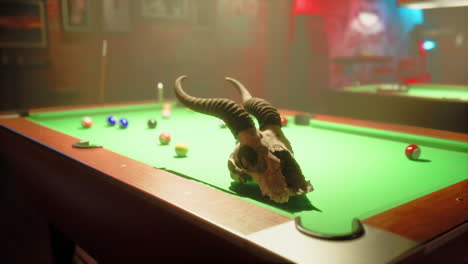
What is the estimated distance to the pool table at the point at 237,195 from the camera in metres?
0.86

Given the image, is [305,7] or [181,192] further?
[305,7]

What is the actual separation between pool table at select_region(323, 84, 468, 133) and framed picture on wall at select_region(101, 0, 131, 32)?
9.75 ft

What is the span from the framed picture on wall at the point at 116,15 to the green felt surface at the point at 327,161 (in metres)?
3.17

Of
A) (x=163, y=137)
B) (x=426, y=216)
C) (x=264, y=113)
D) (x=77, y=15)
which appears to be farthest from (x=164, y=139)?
(x=77, y=15)

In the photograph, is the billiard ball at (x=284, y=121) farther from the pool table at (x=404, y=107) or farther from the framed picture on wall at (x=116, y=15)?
the framed picture on wall at (x=116, y=15)

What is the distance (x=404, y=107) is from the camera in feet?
12.6

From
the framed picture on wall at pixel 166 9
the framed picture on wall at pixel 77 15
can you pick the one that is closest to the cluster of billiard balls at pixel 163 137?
the framed picture on wall at pixel 77 15

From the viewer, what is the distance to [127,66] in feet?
19.4

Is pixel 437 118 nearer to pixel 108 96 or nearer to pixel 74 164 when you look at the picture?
pixel 74 164

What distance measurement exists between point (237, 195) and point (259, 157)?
0.13 metres

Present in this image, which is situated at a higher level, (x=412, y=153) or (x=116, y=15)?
(x=116, y=15)

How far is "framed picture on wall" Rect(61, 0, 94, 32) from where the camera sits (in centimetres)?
525

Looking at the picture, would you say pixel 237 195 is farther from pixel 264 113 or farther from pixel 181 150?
pixel 181 150

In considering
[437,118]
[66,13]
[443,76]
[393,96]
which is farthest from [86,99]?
[443,76]
